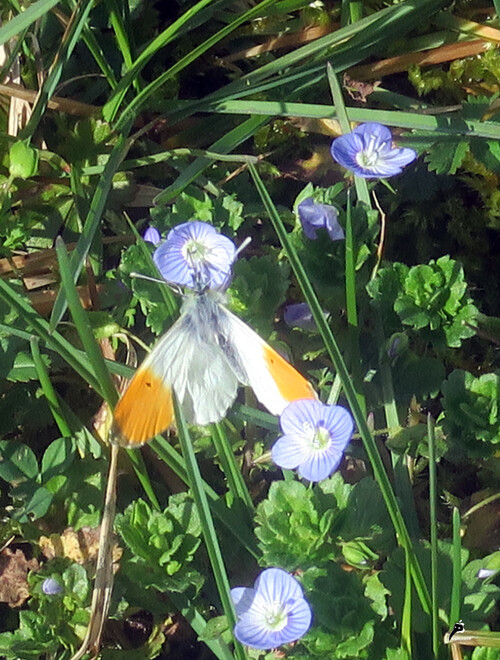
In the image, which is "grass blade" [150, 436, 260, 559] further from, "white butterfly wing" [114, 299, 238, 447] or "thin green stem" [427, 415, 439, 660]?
"thin green stem" [427, 415, 439, 660]

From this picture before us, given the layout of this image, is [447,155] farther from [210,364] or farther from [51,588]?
[51,588]

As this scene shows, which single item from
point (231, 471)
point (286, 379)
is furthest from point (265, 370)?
point (231, 471)

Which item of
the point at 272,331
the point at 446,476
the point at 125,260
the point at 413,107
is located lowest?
the point at 446,476

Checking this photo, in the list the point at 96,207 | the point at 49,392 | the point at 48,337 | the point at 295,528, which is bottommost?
the point at 295,528

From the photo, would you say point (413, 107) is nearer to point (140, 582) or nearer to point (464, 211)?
point (464, 211)

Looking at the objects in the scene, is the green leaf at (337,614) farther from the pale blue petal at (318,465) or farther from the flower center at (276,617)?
the pale blue petal at (318,465)

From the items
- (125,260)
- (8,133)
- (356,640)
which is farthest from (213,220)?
(356,640)
